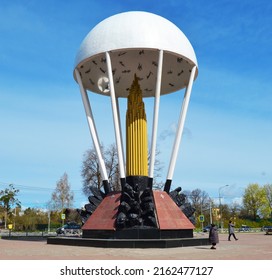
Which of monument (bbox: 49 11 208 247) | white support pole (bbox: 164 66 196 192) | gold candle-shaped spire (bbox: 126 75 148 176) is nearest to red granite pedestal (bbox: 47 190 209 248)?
monument (bbox: 49 11 208 247)

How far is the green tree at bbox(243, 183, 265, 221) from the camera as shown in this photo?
81.1 metres

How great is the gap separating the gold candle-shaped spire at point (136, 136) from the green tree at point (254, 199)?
215 feet

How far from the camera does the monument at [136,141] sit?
19.4 m

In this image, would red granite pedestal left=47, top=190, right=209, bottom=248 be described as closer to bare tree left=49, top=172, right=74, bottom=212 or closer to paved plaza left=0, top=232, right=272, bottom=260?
paved plaza left=0, top=232, right=272, bottom=260

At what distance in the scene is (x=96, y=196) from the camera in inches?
892

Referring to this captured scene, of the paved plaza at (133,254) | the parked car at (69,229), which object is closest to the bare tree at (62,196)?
the parked car at (69,229)

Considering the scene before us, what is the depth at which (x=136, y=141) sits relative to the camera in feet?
74.1

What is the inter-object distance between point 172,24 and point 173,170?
9532mm

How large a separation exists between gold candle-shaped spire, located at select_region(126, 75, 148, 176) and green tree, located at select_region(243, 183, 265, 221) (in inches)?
2577

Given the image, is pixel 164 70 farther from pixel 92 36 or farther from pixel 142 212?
pixel 142 212

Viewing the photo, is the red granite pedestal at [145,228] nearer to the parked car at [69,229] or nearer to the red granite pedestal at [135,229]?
the red granite pedestal at [135,229]

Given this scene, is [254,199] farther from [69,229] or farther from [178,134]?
[178,134]
